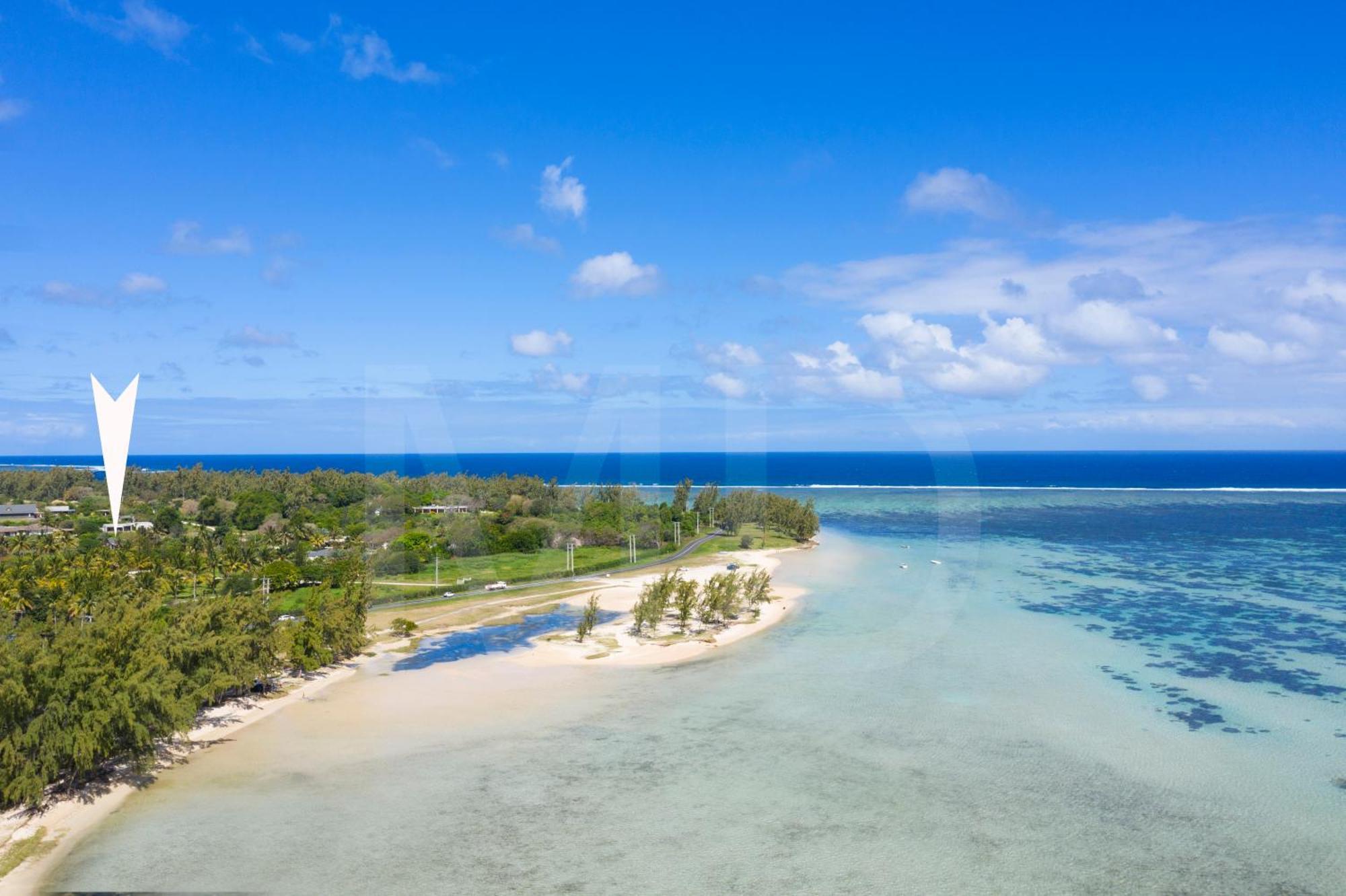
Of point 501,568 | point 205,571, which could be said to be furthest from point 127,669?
point 501,568

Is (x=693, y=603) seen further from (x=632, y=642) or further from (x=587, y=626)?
(x=587, y=626)

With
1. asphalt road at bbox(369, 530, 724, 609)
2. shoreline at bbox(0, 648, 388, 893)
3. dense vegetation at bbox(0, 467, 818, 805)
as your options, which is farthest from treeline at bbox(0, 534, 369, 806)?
asphalt road at bbox(369, 530, 724, 609)

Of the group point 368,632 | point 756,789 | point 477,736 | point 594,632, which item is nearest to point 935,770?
point 756,789

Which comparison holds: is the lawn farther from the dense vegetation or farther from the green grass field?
the dense vegetation

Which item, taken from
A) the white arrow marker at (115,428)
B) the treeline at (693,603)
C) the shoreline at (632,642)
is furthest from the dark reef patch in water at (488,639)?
the white arrow marker at (115,428)

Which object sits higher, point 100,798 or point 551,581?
point 551,581

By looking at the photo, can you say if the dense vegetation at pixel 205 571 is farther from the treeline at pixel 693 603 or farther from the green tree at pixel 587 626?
the treeline at pixel 693 603
